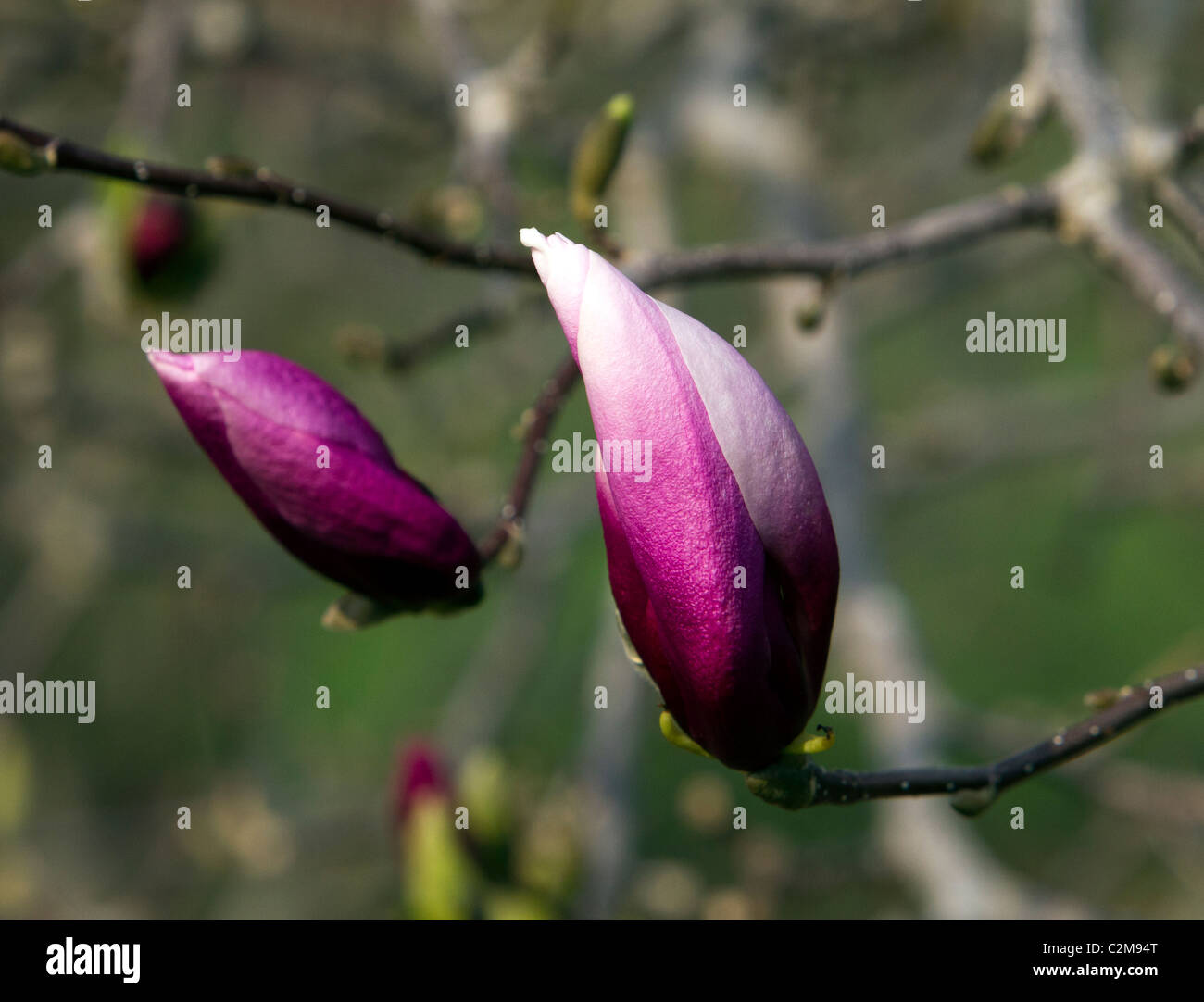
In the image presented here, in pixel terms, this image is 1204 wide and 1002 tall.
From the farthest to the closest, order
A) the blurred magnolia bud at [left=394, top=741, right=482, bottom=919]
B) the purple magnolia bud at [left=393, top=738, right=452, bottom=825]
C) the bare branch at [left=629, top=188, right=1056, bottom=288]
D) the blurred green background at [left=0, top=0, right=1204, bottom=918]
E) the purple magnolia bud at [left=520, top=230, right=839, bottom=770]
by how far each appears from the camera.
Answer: the blurred green background at [left=0, top=0, right=1204, bottom=918] → the purple magnolia bud at [left=393, top=738, right=452, bottom=825] → the blurred magnolia bud at [left=394, top=741, right=482, bottom=919] → the bare branch at [left=629, top=188, right=1056, bottom=288] → the purple magnolia bud at [left=520, top=230, right=839, bottom=770]

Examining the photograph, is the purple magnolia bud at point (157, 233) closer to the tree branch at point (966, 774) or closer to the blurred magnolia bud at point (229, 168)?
the blurred magnolia bud at point (229, 168)

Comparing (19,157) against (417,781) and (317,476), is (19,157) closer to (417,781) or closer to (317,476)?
(317,476)

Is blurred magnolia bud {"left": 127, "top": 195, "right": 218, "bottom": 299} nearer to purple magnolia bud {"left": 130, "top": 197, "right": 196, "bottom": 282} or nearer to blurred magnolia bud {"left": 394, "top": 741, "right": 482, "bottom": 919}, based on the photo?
purple magnolia bud {"left": 130, "top": 197, "right": 196, "bottom": 282}

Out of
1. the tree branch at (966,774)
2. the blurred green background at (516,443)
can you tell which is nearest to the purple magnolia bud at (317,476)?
the tree branch at (966,774)

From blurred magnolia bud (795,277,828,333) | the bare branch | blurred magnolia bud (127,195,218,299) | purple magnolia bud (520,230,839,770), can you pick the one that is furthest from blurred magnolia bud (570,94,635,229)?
blurred magnolia bud (127,195,218,299)
